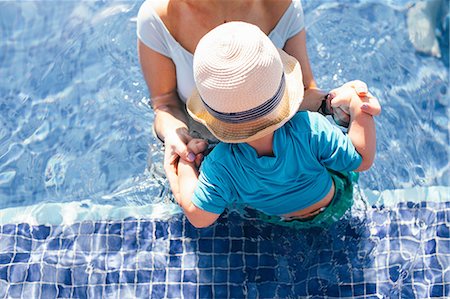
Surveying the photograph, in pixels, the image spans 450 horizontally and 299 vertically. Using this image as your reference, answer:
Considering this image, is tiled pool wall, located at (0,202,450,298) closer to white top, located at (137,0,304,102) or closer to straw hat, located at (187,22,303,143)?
white top, located at (137,0,304,102)

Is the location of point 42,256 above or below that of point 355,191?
below

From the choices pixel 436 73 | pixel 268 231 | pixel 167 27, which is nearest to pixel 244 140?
pixel 167 27

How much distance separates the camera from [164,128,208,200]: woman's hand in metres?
2.39

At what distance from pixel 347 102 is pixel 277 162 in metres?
0.40

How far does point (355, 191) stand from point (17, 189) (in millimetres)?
1756

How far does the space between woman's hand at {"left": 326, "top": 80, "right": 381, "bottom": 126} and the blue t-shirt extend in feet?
0.47

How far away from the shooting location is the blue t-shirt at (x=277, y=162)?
214cm

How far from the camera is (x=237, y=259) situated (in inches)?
114

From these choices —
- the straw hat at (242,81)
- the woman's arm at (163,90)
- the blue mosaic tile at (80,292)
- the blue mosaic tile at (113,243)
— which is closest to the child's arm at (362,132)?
the straw hat at (242,81)

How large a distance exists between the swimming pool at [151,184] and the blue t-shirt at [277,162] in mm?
693

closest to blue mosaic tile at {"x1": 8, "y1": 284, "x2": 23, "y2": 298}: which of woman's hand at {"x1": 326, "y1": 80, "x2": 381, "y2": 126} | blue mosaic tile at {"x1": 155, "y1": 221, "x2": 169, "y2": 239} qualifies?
blue mosaic tile at {"x1": 155, "y1": 221, "x2": 169, "y2": 239}

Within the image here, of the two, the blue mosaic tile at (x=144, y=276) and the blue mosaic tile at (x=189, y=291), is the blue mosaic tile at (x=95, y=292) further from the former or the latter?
the blue mosaic tile at (x=189, y=291)

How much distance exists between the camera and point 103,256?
2.96 m

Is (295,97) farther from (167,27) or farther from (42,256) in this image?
(42,256)
